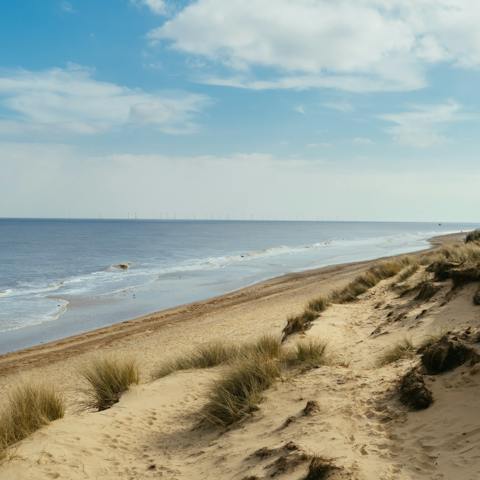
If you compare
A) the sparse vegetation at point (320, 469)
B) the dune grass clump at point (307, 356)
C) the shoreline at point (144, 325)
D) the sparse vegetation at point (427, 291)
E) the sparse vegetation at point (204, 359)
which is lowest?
the shoreline at point (144, 325)

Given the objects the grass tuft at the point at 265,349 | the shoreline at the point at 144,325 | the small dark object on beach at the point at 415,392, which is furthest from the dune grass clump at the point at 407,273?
the small dark object on beach at the point at 415,392

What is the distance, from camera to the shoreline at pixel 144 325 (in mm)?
14080

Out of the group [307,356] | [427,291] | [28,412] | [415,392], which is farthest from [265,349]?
[427,291]

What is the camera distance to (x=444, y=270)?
1213cm

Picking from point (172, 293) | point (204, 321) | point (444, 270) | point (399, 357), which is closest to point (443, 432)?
point (399, 357)

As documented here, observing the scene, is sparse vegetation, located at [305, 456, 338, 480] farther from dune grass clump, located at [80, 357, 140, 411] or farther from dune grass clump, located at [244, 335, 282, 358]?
dune grass clump, located at [80, 357, 140, 411]

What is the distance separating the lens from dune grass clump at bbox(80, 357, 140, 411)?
24.7 ft

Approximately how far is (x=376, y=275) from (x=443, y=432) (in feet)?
44.0

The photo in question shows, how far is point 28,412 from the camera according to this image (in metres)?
6.27

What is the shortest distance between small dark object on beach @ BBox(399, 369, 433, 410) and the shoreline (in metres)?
9.40

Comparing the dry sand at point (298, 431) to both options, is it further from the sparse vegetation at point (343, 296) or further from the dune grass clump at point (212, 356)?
the sparse vegetation at point (343, 296)

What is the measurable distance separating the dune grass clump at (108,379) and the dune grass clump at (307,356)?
234 cm

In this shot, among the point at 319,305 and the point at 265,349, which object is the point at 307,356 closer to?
the point at 265,349

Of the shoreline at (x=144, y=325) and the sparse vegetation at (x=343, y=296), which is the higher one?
the sparse vegetation at (x=343, y=296)
